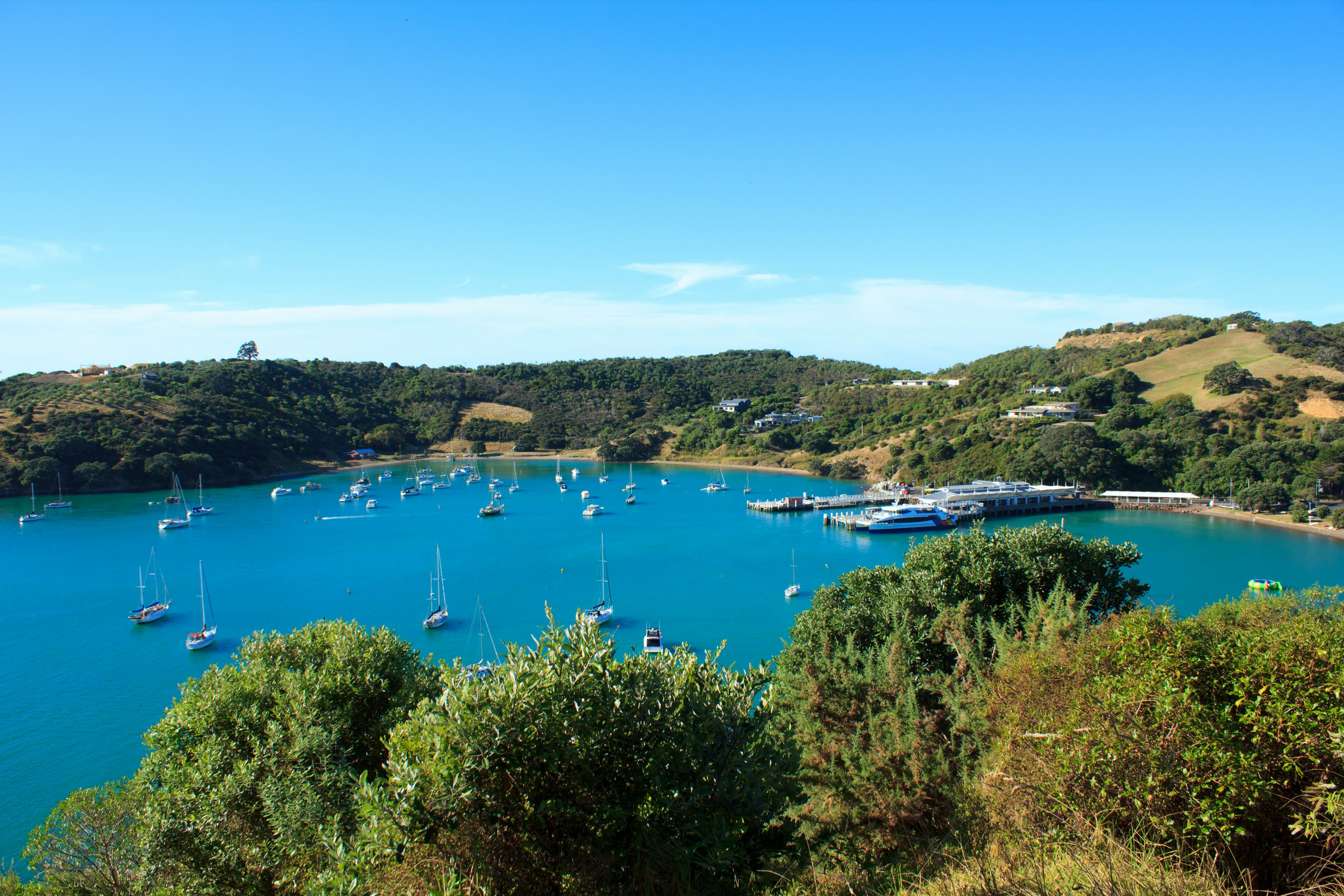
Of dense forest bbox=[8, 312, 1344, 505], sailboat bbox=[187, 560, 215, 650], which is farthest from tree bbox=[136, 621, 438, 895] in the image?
dense forest bbox=[8, 312, 1344, 505]

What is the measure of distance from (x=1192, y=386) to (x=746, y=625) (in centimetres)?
5596

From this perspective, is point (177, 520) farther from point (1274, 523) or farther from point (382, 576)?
point (1274, 523)

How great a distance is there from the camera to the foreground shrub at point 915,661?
27.5ft

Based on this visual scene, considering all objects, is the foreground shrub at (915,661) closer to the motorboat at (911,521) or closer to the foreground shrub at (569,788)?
the foreground shrub at (569,788)

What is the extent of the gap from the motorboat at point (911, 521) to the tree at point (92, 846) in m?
42.7

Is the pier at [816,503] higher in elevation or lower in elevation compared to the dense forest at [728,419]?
lower

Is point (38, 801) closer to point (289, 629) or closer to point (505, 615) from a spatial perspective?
point (289, 629)

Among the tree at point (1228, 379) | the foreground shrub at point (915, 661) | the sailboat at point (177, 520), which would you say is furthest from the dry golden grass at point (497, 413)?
the foreground shrub at point (915, 661)

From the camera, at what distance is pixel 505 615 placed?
92.8ft

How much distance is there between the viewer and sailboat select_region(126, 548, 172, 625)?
90.0 ft

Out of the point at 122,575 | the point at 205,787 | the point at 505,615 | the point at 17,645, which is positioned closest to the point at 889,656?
the point at 205,787

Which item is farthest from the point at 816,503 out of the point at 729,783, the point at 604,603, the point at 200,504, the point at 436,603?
the point at 729,783

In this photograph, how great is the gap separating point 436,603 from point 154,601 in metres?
12.3

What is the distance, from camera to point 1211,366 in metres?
64.6
